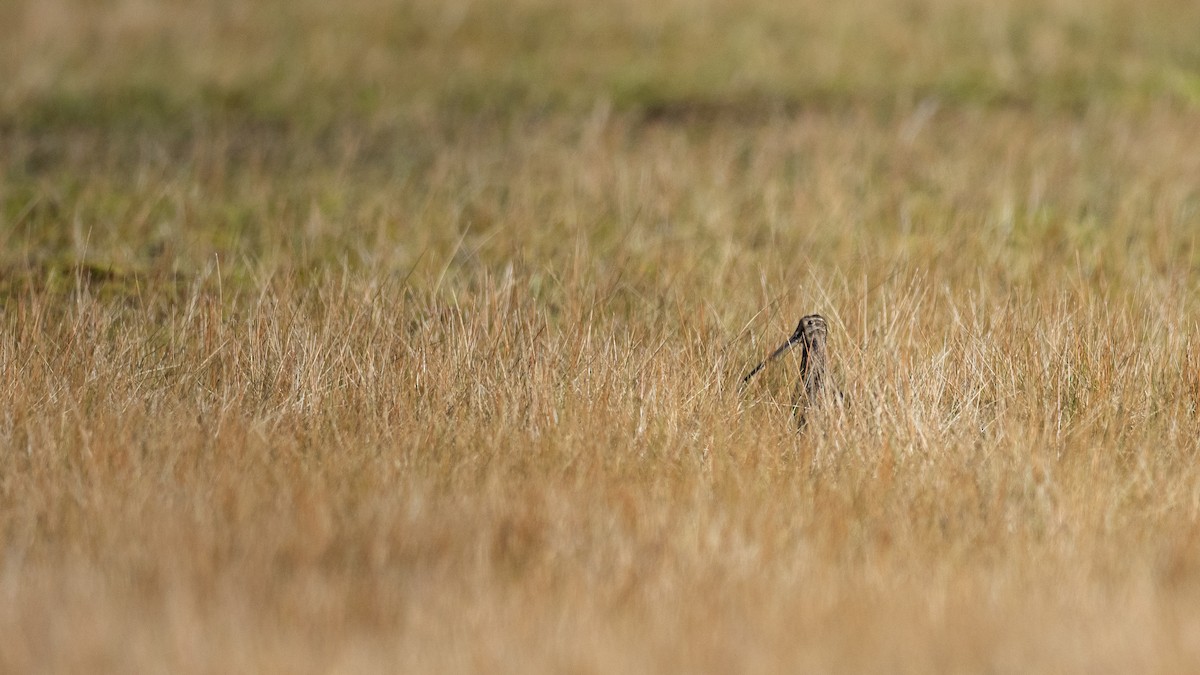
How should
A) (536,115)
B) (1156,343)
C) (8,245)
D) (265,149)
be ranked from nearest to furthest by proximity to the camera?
(1156,343) < (8,245) < (265,149) < (536,115)

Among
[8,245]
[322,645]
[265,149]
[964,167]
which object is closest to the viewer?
[322,645]

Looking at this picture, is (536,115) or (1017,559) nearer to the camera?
(1017,559)

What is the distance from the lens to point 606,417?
4.73 meters

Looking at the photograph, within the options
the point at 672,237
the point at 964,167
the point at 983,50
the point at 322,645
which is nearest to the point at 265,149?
the point at 672,237

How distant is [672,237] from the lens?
A: 821cm

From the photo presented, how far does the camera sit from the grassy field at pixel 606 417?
3291 mm

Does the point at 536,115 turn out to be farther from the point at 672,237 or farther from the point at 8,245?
the point at 8,245

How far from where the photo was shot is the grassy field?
329 cm

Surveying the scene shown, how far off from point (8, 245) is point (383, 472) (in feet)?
15.6

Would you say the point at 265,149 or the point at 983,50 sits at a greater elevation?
the point at 983,50

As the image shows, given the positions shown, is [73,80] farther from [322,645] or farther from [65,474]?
[322,645]

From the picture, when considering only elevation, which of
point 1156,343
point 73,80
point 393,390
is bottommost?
point 73,80

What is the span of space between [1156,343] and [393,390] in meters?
2.89

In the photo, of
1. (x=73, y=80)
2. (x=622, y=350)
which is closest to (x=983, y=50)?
(x=73, y=80)
